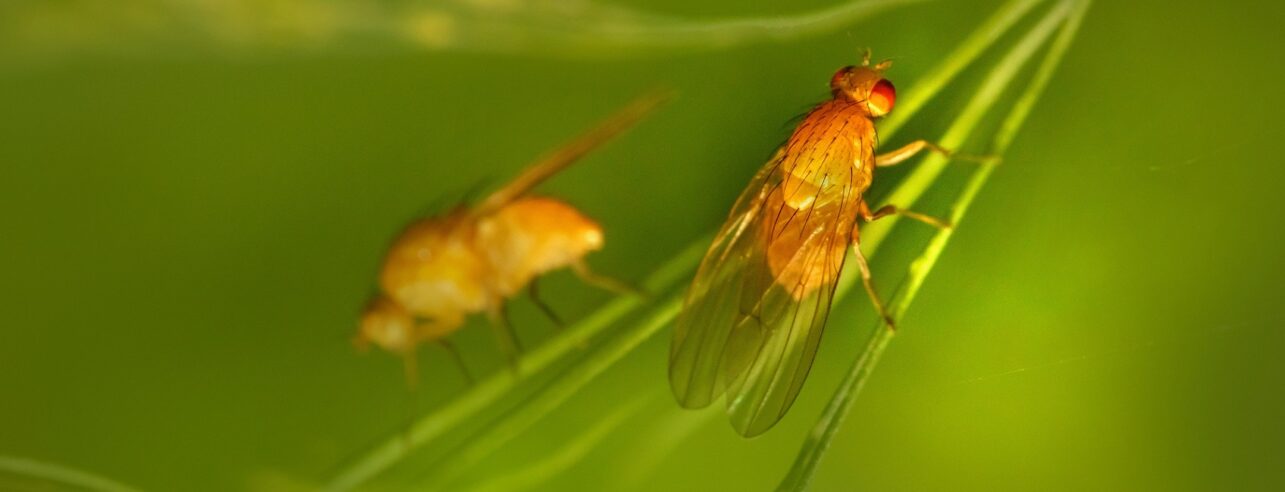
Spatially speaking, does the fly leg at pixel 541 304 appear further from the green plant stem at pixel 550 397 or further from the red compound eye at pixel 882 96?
the red compound eye at pixel 882 96

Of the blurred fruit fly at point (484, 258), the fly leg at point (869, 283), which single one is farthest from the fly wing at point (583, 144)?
the fly leg at point (869, 283)

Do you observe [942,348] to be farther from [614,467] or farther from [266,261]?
[266,261]

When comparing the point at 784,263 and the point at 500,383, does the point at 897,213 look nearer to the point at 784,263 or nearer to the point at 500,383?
the point at 784,263

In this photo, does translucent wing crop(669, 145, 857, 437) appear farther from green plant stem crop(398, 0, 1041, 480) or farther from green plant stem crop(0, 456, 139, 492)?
green plant stem crop(0, 456, 139, 492)

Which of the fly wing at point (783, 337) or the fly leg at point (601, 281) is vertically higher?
the fly leg at point (601, 281)

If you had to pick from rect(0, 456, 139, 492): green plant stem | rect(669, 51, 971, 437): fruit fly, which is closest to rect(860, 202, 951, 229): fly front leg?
rect(669, 51, 971, 437): fruit fly
